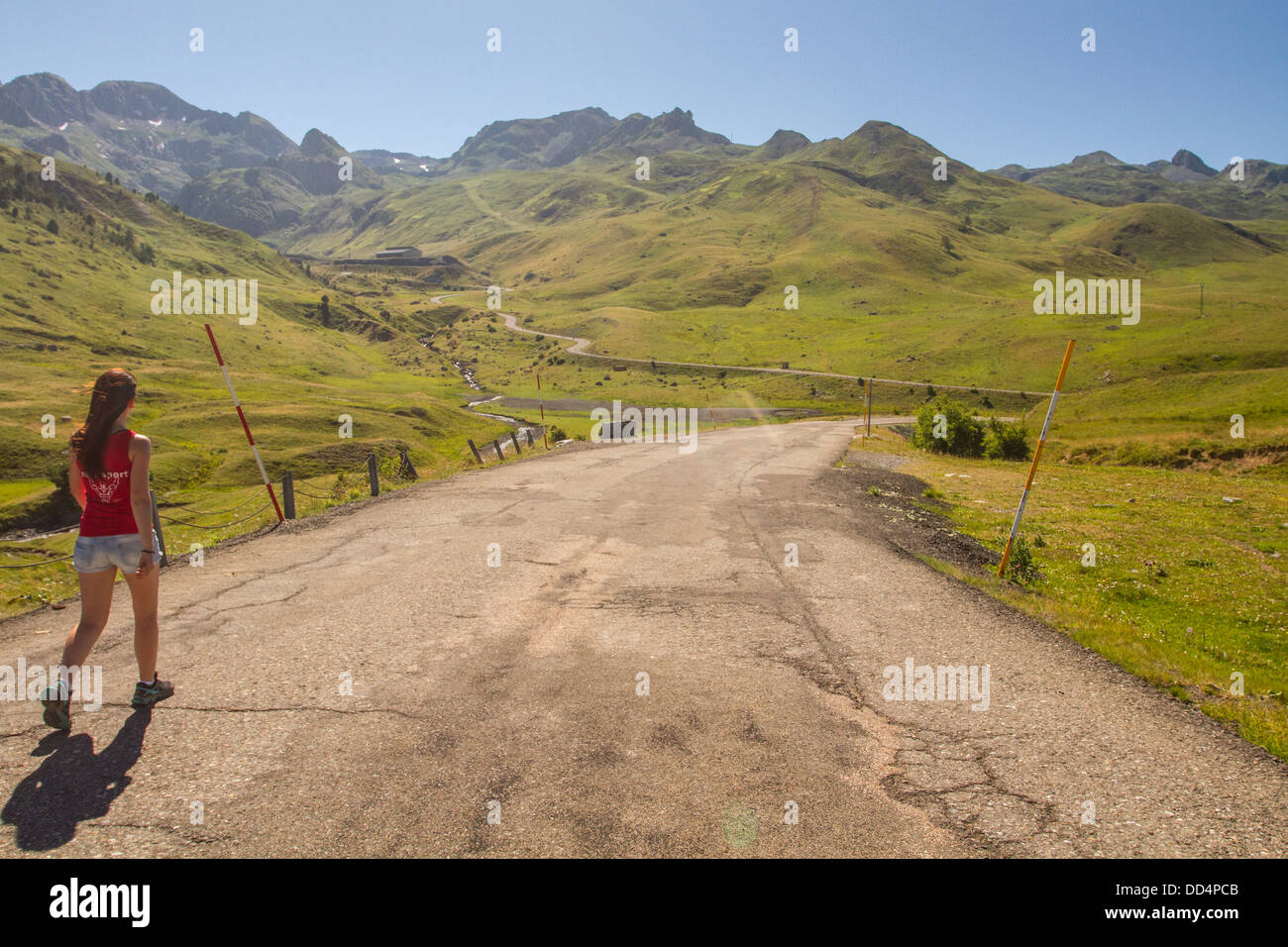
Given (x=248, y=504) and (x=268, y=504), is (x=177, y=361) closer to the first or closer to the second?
(x=248, y=504)

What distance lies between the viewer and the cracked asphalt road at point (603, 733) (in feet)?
17.5

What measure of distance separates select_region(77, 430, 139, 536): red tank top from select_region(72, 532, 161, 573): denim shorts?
0.24 ft

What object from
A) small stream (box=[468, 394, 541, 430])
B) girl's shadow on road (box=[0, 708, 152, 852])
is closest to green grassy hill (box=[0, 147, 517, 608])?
small stream (box=[468, 394, 541, 430])

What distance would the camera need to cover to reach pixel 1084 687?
8211 millimetres

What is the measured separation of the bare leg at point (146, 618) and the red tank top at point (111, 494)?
0.55 meters

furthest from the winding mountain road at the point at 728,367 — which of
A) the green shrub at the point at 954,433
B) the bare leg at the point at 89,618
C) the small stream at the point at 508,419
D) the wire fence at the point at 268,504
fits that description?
the bare leg at the point at 89,618

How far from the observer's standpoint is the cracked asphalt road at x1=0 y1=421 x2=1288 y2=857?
17.5 feet

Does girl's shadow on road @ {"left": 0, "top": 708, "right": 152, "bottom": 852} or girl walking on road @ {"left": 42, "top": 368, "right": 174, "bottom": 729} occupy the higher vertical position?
girl walking on road @ {"left": 42, "top": 368, "right": 174, "bottom": 729}

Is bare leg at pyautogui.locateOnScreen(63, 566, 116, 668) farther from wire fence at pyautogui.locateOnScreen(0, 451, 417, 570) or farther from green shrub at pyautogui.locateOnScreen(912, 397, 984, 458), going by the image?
green shrub at pyautogui.locateOnScreen(912, 397, 984, 458)

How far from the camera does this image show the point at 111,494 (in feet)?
Result: 22.0

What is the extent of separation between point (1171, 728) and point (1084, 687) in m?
1.05
